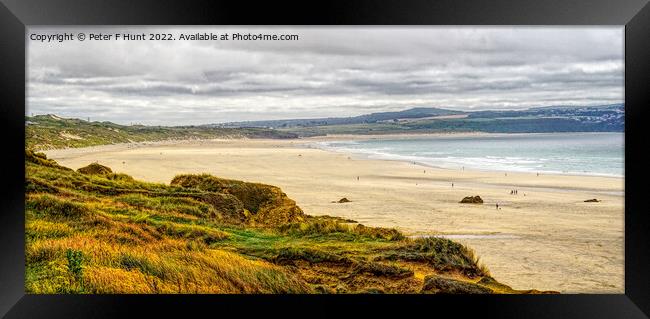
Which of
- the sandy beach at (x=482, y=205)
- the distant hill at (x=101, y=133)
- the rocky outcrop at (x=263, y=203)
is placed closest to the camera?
the sandy beach at (x=482, y=205)

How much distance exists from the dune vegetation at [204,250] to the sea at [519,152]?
1531 centimetres

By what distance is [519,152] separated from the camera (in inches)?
1164

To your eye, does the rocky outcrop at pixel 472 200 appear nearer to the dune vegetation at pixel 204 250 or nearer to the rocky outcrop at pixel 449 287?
the dune vegetation at pixel 204 250

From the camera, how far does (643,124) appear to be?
21.0 ft

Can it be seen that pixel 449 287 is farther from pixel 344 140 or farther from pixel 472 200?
pixel 344 140

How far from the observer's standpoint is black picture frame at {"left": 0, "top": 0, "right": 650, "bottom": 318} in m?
6.39

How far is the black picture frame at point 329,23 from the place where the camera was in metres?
6.39

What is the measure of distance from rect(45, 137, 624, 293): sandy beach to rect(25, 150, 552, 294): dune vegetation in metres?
1.78

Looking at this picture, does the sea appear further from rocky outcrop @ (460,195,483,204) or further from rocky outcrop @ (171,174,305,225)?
rocky outcrop @ (171,174,305,225)

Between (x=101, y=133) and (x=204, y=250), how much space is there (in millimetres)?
29358

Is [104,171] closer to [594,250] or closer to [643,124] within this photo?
[594,250]

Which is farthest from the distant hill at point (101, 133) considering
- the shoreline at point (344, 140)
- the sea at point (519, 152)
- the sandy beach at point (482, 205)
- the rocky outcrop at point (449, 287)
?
the rocky outcrop at point (449, 287)

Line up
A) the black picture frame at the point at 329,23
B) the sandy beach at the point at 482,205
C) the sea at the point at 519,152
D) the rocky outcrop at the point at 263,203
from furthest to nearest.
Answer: the sea at the point at 519,152 < the rocky outcrop at the point at 263,203 < the sandy beach at the point at 482,205 < the black picture frame at the point at 329,23

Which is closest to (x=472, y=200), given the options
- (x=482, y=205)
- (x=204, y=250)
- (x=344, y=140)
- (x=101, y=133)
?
(x=482, y=205)
